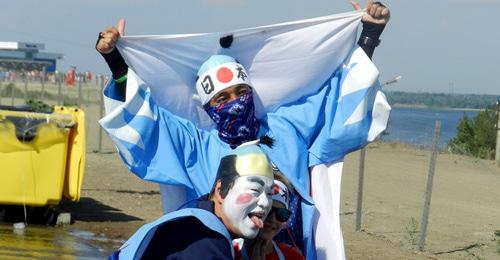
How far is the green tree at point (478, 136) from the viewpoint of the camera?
84.1ft

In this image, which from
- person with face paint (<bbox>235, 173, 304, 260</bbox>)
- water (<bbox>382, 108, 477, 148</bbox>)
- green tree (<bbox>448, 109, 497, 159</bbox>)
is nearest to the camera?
person with face paint (<bbox>235, 173, 304, 260</bbox>)

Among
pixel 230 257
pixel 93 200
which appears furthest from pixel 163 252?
pixel 93 200

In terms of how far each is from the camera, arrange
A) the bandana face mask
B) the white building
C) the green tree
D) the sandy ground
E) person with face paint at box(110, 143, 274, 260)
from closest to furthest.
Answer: person with face paint at box(110, 143, 274, 260), the bandana face mask, the sandy ground, the green tree, the white building

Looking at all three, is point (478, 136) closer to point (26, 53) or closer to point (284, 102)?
point (284, 102)

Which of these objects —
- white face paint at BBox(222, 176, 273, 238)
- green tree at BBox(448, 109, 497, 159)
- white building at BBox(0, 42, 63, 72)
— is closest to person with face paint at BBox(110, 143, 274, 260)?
white face paint at BBox(222, 176, 273, 238)

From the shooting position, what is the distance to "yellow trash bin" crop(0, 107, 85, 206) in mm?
11242

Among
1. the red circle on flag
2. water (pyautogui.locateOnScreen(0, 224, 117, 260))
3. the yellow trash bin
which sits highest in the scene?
the red circle on flag

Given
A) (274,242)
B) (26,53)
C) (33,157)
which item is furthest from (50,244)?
(26,53)

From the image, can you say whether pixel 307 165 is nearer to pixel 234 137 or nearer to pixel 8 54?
pixel 234 137

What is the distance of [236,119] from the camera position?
4.00 meters

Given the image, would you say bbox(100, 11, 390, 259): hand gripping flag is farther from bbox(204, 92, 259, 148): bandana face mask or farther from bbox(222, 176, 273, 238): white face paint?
bbox(222, 176, 273, 238): white face paint

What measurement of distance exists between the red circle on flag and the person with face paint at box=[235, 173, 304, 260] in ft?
1.87

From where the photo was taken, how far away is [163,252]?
3.03 meters

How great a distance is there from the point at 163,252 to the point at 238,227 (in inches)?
10.4
